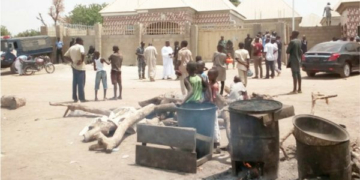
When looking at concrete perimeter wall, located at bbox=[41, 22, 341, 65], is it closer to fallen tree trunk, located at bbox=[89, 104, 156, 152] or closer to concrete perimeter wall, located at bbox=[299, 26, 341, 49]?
concrete perimeter wall, located at bbox=[299, 26, 341, 49]

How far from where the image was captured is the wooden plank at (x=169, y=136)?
5.55 metres

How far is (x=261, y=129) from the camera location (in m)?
5.02

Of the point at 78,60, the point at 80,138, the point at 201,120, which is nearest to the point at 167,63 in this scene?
the point at 78,60

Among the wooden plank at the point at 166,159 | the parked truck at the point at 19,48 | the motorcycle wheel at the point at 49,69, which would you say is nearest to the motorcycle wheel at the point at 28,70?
the motorcycle wheel at the point at 49,69

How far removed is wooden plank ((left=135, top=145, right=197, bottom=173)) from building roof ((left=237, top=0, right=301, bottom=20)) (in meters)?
35.6

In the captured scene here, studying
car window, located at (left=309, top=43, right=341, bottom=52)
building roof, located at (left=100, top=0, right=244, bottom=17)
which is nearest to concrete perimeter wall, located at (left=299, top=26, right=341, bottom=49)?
building roof, located at (left=100, top=0, right=244, bottom=17)

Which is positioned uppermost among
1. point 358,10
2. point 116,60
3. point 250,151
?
point 358,10

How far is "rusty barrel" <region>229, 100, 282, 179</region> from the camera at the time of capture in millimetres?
4996

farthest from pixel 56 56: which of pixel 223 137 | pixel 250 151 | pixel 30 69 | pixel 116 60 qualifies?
pixel 250 151

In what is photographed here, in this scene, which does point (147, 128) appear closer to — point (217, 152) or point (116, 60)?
point (217, 152)

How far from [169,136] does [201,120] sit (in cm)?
58

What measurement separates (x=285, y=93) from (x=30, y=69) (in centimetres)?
1422

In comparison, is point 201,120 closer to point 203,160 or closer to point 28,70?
point 203,160

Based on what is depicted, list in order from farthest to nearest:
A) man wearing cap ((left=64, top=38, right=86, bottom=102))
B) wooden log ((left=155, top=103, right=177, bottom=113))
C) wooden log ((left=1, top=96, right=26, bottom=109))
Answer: wooden log ((left=1, top=96, right=26, bottom=109)) < man wearing cap ((left=64, top=38, right=86, bottom=102)) < wooden log ((left=155, top=103, right=177, bottom=113))
